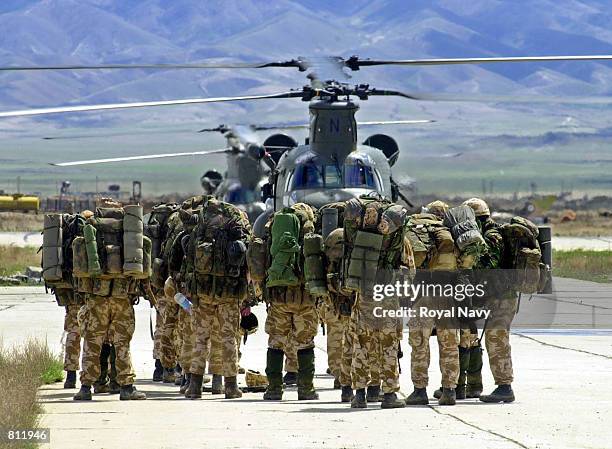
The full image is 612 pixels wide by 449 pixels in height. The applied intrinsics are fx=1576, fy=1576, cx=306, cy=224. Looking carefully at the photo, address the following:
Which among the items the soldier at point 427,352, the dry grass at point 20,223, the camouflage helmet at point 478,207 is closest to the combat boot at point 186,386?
the soldier at point 427,352

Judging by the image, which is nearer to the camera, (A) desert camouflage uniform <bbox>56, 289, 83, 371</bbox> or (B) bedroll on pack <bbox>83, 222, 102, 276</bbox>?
(B) bedroll on pack <bbox>83, 222, 102, 276</bbox>

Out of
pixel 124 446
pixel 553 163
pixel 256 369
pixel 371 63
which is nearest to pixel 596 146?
pixel 553 163

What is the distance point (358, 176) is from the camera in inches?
1011

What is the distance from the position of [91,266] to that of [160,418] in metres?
2.17

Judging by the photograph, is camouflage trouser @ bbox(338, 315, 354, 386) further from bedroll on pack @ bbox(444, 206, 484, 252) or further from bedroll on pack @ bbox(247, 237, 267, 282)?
bedroll on pack @ bbox(444, 206, 484, 252)

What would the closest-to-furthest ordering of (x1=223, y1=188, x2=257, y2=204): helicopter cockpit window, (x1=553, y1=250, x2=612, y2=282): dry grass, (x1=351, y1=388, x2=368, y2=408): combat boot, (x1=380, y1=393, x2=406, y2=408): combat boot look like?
(x1=380, y1=393, x2=406, y2=408): combat boot, (x1=351, y1=388, x2=368, y2=408): combat boot, (x1=553, y1=250, x2=612, y2=282): dry grass, (x1=223, y1=188, x2=257, y2=204): helicopter cockpit window

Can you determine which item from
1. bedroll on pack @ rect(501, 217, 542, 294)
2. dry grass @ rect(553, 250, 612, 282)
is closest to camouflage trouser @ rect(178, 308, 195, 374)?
bedroll on pack @ rect(501, 217, 542, 294)

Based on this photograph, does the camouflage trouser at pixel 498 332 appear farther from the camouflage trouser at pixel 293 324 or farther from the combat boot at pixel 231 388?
the combat boot at pixel 231 388

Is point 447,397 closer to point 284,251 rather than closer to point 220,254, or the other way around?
point 284,251

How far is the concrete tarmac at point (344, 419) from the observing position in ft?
38.3

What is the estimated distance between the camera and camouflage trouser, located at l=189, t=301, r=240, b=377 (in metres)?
15.1

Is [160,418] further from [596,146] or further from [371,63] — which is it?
[596,146]

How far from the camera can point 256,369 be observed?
17.8m

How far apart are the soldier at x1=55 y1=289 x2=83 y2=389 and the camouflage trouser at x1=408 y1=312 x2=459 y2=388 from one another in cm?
372
